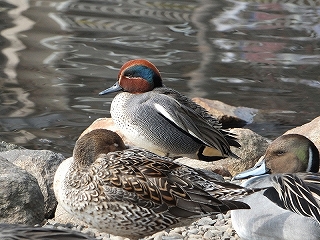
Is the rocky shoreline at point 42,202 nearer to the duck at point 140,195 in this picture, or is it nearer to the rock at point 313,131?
the rock at point 313,131

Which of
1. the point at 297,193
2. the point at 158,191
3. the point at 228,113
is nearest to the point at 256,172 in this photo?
the point at 297,193

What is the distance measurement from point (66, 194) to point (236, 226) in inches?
37.1

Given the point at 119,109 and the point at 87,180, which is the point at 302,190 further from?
the point at 119,109

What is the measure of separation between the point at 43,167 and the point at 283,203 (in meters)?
2.06

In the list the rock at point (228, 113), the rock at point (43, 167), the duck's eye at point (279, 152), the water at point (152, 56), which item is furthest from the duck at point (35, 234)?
the rock at point (228, 113)

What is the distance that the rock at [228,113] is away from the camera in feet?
27.2

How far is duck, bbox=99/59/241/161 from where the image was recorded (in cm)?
641

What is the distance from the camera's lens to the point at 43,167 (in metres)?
5.85

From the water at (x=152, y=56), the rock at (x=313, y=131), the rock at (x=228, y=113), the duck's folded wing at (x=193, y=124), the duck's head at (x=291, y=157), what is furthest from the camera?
the water at (x=152, y=56)

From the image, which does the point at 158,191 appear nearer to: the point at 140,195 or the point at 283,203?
the point at 140,195

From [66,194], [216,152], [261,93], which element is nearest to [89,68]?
[261,93]

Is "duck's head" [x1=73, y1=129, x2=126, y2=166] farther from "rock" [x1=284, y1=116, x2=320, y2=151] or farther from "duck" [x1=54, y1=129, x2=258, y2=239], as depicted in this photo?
"rock" [x1=284, y1=116, x2=320, y2=151]

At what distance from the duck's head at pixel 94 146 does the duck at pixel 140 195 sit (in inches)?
3.2

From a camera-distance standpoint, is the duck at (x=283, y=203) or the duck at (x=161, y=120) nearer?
the duck at (x=283, y=203)
